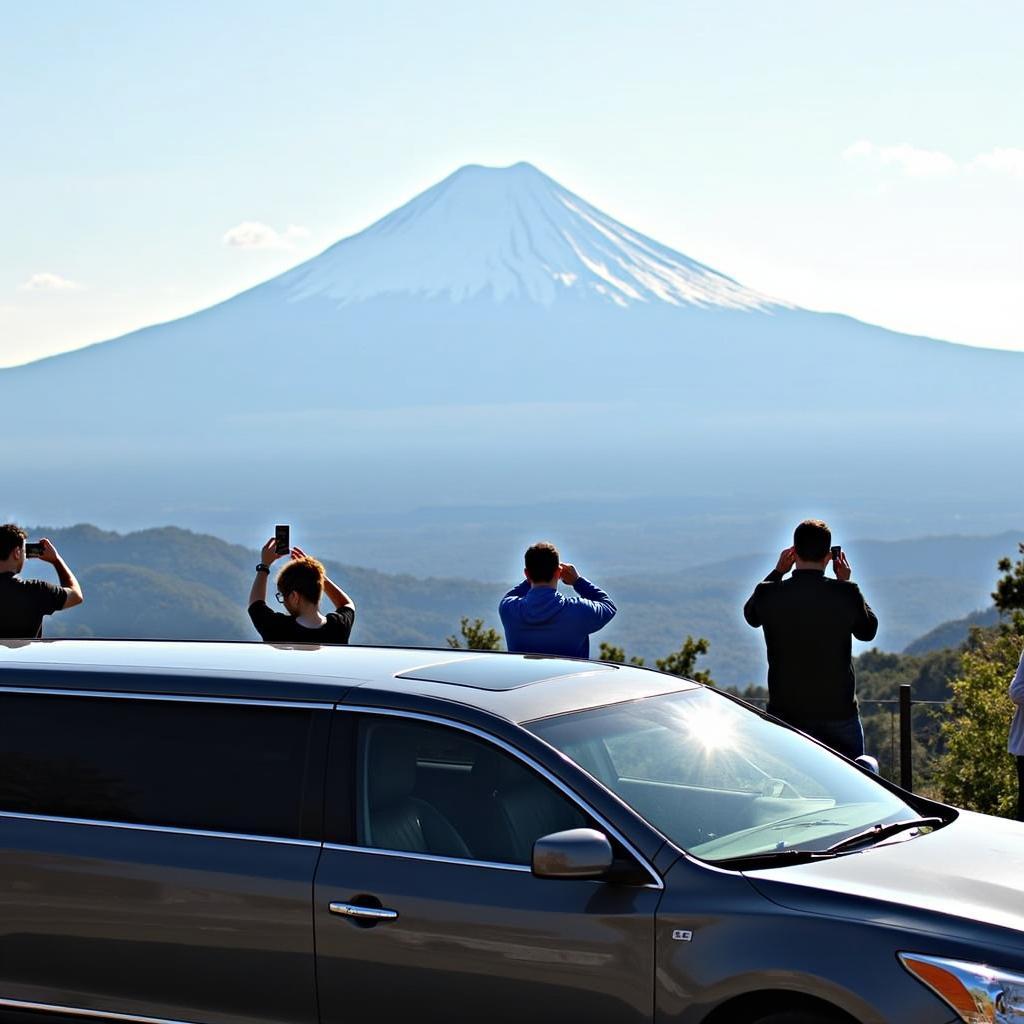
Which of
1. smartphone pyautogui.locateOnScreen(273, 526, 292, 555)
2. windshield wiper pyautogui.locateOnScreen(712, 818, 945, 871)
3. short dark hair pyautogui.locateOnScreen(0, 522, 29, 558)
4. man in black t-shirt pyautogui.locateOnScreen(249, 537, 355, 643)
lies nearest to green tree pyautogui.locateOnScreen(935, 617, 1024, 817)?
smartphone pyautogui.locateOnScreen(273, 526, 292, 555)

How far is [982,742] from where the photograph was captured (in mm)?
19125

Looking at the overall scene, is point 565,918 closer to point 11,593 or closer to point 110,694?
point 110,694

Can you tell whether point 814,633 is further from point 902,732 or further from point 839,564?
point 902,732

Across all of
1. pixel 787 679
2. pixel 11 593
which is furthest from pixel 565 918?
pixel 11 593

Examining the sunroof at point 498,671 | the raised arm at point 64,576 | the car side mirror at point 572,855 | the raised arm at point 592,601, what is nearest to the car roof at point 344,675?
the sunroof at point 498,671

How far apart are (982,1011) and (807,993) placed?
0.40 m

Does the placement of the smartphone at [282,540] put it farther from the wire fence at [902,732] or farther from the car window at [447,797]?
the wire fence at [902,732]

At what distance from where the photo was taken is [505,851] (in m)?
4.36

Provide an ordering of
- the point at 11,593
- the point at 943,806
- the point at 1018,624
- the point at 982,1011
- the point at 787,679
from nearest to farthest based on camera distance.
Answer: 1. the point at 982,1011
2. the point at 943,806
3. the point at 787,679
4. the point at 11,593
5. the point at 1018,624

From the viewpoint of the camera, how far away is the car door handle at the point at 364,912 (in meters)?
4.34

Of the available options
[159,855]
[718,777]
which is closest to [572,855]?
[718,777]

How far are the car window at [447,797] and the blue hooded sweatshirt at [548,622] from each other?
10.00 feet

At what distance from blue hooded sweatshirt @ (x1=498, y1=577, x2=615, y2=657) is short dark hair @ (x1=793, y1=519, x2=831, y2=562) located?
938 mm

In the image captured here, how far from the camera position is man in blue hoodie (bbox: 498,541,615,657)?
7.64m
